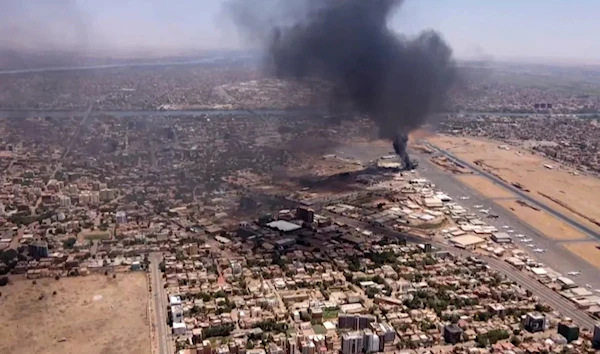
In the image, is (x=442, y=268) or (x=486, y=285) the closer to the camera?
(x=486, y=285)

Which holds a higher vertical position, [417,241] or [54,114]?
[54,114]

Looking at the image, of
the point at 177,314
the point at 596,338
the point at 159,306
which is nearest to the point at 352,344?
the point at 177,314

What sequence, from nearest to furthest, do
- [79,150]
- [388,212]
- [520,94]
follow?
1. [388,212]
2. [79,150]
3. [520,94]

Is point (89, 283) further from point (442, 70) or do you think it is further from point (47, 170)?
point (442, 70)

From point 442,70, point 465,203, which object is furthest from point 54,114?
point 465,203

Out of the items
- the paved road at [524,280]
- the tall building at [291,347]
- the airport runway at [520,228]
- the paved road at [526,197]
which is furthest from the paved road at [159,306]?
the paved road at [526,197]

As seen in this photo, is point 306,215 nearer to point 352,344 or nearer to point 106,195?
point 106,195

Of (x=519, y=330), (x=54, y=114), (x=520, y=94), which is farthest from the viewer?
(x=520, y=94)

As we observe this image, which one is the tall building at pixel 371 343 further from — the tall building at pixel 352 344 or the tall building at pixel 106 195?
the tall building at pixel 106 195
